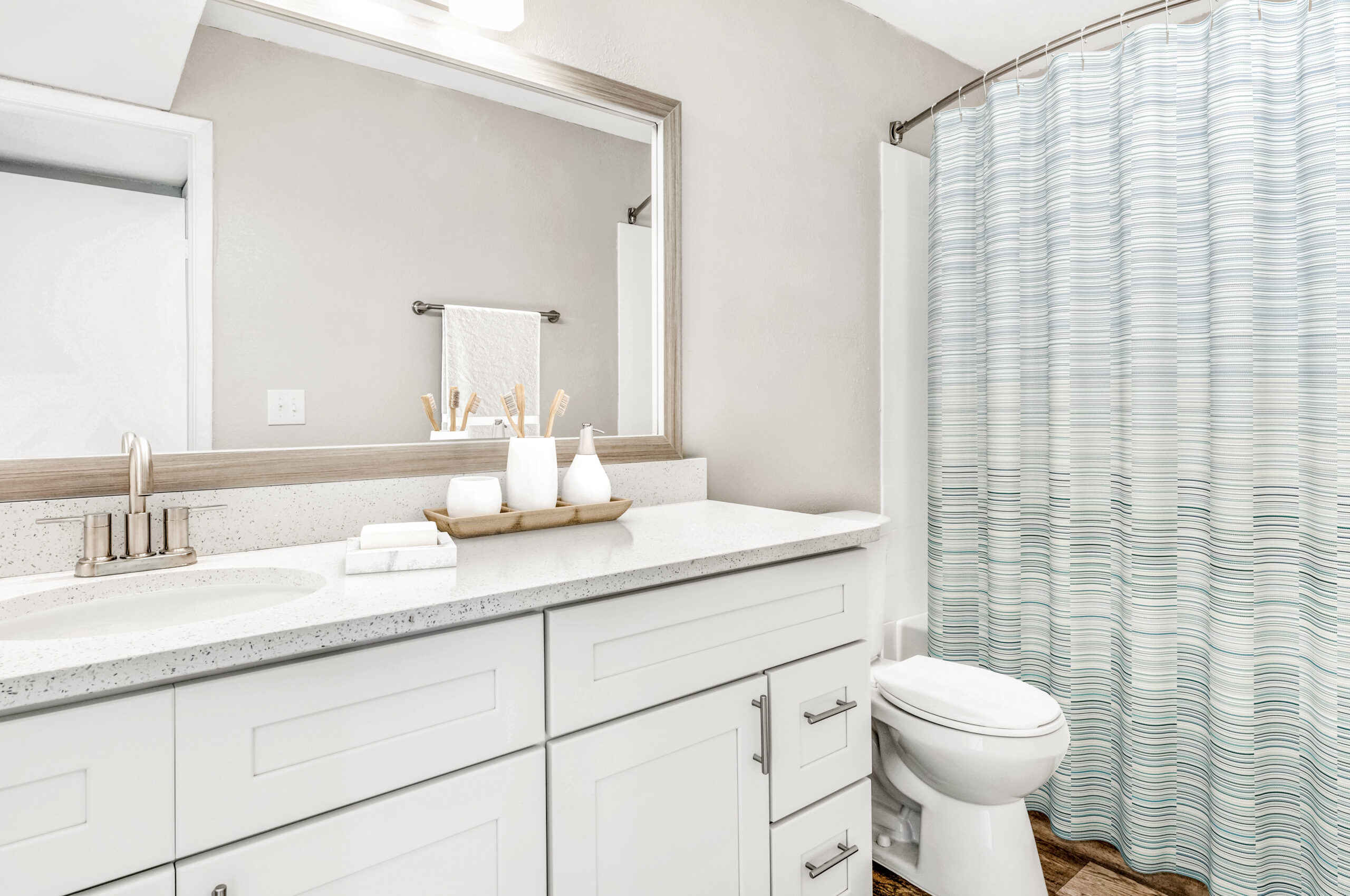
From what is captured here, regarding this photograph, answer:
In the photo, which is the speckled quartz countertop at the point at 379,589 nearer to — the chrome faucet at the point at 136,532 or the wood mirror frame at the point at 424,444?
the chrome faucet at the point at 136,532

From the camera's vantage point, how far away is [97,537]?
3.24 feet

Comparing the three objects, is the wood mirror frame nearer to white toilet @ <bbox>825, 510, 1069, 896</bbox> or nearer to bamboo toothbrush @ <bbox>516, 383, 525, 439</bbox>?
bamboo toothbrush @ <bbox>516, 383, 525, 439</bbox>

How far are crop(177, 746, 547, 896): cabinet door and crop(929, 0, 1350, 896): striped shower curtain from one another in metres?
1.58

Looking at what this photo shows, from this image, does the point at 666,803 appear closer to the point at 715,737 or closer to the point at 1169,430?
the point at 715,737

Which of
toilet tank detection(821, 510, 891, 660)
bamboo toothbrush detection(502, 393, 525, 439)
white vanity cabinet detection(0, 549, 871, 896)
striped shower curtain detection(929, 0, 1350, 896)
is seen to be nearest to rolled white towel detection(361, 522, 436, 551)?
white vanity cabinet detection(0, 549, 871, 896)

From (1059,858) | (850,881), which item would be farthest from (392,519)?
(1059,858)

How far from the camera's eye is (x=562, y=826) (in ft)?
3.05

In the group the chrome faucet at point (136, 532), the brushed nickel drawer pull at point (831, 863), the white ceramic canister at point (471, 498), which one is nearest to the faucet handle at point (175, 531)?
the chrome faucet at point (136, 532)

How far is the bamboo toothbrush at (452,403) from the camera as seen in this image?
4.59 ft

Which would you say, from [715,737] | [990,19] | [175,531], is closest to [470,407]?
[175,531]

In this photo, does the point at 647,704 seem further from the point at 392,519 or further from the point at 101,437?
the point at 101,437

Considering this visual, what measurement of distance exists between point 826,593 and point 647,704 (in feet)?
1.38

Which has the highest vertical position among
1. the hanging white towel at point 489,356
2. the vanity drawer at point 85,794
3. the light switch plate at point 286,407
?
the hanging white towel at point 489,356

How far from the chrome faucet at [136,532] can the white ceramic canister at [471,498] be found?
399mm
